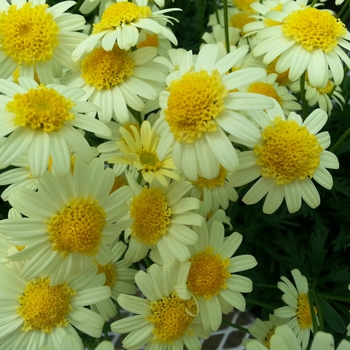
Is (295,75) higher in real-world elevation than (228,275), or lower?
higher

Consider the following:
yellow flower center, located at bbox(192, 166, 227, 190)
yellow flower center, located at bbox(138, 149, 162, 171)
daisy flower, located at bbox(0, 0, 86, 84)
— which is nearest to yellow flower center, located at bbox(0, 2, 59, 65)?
daisy flower, located at bbox(0, 0, 86, 84)

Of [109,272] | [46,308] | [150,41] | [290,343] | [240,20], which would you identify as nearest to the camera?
[290,343]

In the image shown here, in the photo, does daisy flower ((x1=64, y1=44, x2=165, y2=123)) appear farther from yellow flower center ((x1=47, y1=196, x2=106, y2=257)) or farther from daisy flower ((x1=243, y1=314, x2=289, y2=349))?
daisy flower ((x1=243, y1=314, x2=289, y2=349))

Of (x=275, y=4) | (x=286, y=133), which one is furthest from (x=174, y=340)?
(x=275, y=4)

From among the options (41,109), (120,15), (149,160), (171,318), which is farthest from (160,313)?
(120,15)

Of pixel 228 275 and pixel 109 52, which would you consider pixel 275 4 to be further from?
pixel 228 275

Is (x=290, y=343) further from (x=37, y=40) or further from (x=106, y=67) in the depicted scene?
(x=37, y=40)
